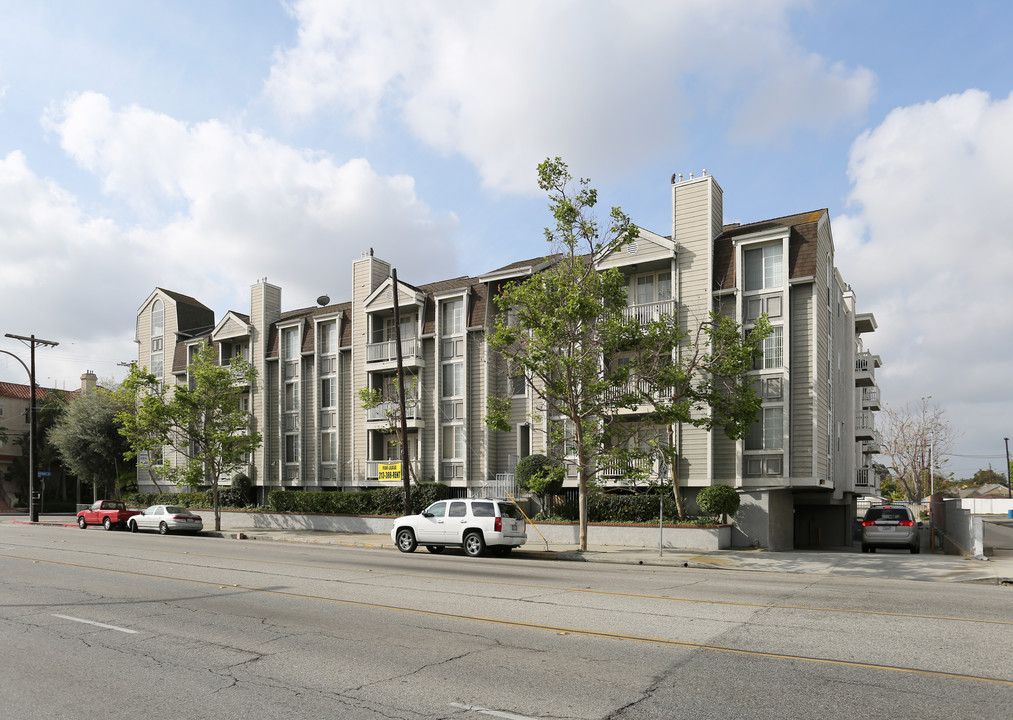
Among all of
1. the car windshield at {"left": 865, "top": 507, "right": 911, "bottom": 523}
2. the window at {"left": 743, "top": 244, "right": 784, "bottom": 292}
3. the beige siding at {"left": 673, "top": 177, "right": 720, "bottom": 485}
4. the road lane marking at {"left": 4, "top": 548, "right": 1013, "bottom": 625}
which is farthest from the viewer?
the beige siding at {"left": 673, "top": 177, "right": 720, "bottom": 485}

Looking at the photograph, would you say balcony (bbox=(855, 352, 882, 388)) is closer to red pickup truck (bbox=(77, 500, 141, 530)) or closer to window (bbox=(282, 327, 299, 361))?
window (bbox=(282, 327, 299, 361))

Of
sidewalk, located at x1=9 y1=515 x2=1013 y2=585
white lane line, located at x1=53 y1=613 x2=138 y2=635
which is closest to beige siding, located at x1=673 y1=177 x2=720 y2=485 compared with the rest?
sidewalk, located at x1=9 y1=515 x2=1013 y2=585

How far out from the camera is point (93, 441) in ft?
164

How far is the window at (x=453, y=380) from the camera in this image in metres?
34.8

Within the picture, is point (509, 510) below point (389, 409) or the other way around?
below

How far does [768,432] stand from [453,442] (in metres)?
13.9

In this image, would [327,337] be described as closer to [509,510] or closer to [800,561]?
[509,510]

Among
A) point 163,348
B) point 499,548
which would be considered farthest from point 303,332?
point 499,548

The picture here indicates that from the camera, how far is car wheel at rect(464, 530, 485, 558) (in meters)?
22.1

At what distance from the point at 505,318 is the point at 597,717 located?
87.9 ft

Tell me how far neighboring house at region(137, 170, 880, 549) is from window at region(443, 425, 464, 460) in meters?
0.07

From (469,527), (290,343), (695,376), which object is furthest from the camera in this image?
(290,343)

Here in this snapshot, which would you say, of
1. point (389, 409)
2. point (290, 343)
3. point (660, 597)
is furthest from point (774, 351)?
point (290, 343)

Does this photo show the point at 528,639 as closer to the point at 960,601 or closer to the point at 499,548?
the point at 960,601
